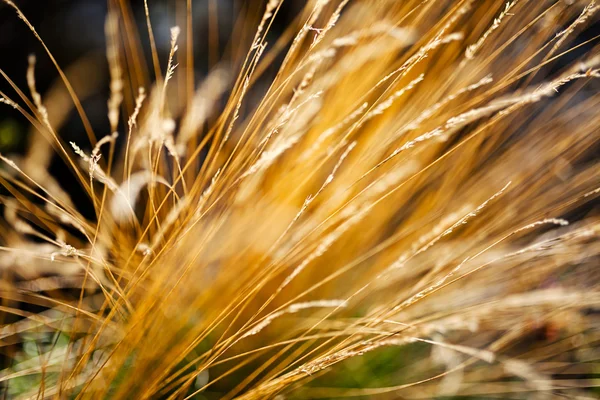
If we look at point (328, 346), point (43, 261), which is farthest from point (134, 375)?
point (43, 261)

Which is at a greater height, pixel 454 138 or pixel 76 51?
pixel 76 51

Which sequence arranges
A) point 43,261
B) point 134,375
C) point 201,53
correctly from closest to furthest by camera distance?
point 134,375, point 43,261, point 201,53

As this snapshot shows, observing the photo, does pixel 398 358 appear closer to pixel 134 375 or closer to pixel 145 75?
pixel 134 375

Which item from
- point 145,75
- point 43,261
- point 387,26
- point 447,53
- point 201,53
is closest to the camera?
point 387,26

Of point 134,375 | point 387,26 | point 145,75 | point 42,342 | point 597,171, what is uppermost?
point 145,75

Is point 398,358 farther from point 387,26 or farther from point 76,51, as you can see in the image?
point 76,51

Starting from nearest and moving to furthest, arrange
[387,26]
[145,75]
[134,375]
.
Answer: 1. [134,375]
2. [387,26]
3. [145,75]

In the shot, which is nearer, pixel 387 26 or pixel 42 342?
pixel 387 26

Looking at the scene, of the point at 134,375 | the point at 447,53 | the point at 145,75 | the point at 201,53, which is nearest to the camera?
the point at 134,375

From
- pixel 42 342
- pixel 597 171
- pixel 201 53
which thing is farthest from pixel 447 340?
pixel 201 53
